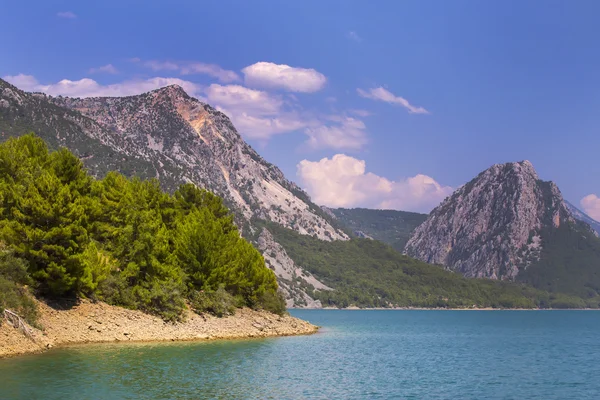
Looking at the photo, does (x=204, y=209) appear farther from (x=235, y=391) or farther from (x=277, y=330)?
(x=235, y=391)

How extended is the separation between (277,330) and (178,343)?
27903mm

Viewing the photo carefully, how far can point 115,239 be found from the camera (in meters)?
80.1

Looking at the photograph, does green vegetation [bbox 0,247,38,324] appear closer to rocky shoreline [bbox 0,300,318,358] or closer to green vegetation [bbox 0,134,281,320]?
green vegetation [bbox 0,134,281,320]

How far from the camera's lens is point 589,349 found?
101 meters

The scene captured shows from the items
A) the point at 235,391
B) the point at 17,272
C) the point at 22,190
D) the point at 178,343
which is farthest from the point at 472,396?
the point at 22,190

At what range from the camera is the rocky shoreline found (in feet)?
178

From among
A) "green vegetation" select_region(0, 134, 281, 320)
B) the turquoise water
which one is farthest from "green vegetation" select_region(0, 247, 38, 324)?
the turquoise water

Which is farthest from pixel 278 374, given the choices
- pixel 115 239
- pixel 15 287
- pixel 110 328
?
pixel 115 239

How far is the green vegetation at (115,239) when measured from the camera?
63.2m

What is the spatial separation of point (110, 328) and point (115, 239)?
15412 millimetres

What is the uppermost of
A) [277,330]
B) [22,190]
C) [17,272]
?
[22,190]

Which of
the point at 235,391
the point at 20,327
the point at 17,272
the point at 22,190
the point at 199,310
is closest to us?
the point at 235,391

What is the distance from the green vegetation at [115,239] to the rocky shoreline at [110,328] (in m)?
2.16

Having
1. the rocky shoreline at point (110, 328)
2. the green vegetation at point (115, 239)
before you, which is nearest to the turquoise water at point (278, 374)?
the rocky shoreline at point (110, 328)
